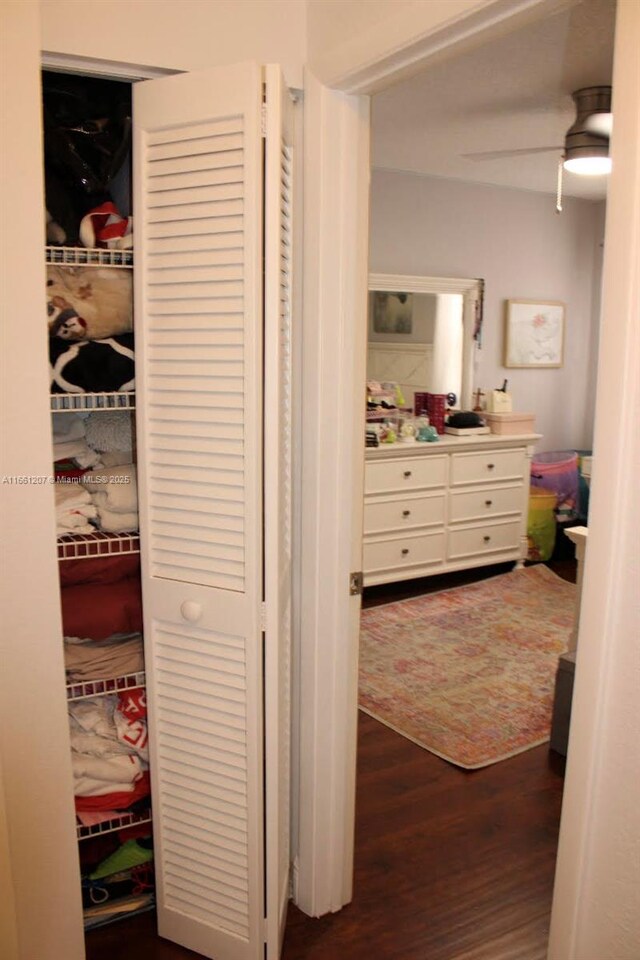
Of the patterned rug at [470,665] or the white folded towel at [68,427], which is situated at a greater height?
the white folded towel at [68,427]

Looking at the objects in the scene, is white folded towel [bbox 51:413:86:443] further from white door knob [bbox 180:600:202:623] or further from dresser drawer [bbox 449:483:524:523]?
dresser drawer [bbox 449:483:524:523]

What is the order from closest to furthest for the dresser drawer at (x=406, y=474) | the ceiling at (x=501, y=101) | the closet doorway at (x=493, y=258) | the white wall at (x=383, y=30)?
the white wall at (x=383, y=30)
the closet doorway at (x=493, y=258)
the ceiling at (x=501, y=101)
the dresser drawer at (x=406, y=474)

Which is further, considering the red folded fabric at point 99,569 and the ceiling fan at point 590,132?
the ceiling fan at point 590,132

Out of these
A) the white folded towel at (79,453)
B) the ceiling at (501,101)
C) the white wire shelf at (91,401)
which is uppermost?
the ceiling at (501,101)

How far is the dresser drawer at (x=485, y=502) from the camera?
482 cm

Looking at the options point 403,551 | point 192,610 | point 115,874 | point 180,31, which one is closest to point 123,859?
point 115,874

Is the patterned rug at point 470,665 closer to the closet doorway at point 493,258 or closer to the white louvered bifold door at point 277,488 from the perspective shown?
the closet doorway at point 493,258

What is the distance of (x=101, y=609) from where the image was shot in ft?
A: 6.17

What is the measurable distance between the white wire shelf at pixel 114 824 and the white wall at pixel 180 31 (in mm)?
1801

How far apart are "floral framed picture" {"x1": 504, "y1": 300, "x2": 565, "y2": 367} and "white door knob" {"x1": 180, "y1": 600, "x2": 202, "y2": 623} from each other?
4196 mm

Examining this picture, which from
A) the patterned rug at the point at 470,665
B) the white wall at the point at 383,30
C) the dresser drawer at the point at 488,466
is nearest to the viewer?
the white wall at the point at 383,30

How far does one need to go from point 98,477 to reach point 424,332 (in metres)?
3.47

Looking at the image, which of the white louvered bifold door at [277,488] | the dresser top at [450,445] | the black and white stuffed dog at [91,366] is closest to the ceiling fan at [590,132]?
the dresser top at [450,445]

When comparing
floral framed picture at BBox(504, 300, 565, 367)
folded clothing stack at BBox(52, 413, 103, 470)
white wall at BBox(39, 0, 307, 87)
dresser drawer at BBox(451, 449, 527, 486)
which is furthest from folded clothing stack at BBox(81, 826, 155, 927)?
floral framed picture at BBox(504, 300, 565, 367)
